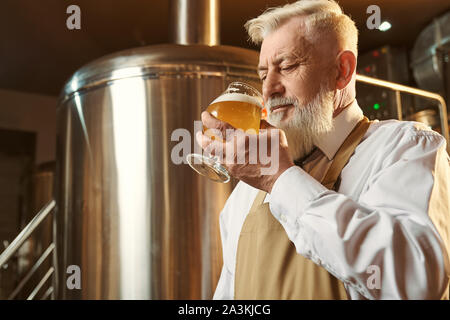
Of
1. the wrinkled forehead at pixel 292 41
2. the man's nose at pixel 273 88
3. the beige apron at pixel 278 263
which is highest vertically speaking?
the wrinkled forehead at pixel 292 41

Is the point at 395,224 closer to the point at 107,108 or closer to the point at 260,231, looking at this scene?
the point at 260,231

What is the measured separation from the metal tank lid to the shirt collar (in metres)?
1.09

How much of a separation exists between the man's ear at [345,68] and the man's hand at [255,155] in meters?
0.26

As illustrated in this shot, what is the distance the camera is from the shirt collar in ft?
3.05

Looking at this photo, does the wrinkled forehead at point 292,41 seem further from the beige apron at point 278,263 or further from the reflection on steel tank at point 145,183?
the reflection on steel tank at point 145,183

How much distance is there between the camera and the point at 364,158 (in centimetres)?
86

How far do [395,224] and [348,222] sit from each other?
6 cm

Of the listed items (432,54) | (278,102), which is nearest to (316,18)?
(278,102)

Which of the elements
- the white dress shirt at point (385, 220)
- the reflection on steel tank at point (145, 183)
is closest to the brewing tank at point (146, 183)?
the reflection on steel tank at point (145, 183)

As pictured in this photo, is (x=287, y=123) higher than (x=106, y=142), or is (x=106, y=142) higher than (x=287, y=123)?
(x=106, y=142)

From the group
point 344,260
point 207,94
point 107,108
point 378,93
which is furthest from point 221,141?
point 378,93

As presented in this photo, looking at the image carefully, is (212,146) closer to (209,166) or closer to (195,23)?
(209,166)

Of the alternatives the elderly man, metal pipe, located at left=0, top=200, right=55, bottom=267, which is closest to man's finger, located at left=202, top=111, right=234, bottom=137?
the elderly man

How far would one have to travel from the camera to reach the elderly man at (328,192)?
27.4 inches
